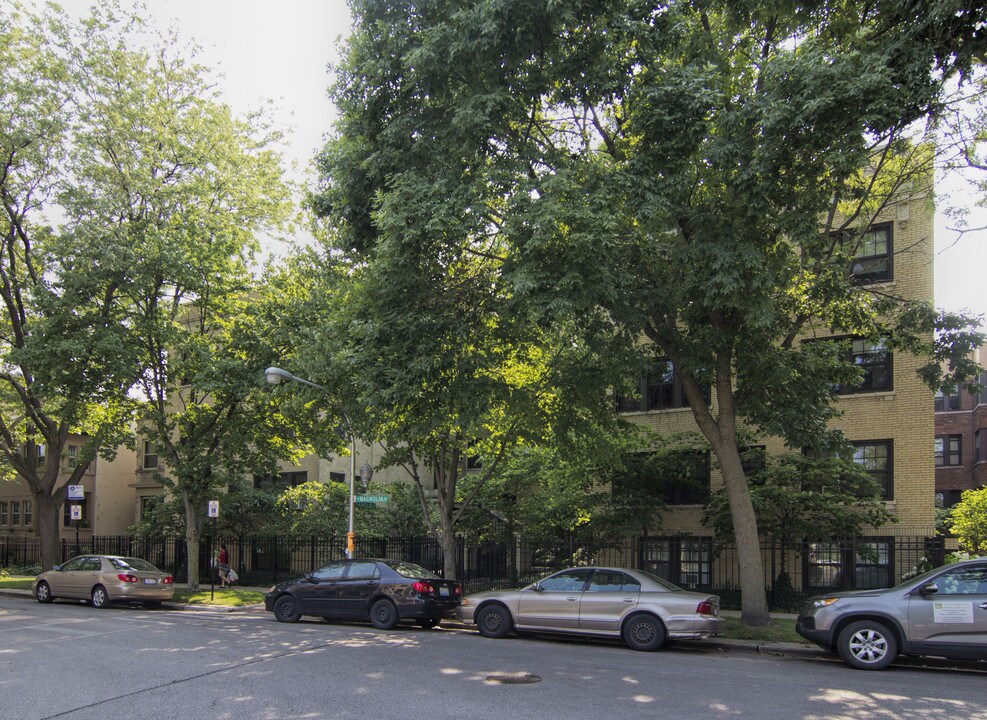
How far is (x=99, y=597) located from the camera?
20.1 m

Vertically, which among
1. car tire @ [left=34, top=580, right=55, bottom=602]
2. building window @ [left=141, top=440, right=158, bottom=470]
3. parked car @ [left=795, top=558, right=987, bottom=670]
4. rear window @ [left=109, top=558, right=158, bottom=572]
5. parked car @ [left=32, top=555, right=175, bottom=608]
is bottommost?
car tire @ [left=34, top=580, right=55, bottom=602]

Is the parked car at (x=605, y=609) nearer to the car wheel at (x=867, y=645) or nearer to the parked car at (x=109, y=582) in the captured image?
the car wheel at (x=867, y=645)

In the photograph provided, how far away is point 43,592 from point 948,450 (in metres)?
41.4

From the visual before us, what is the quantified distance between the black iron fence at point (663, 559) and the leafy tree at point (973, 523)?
138 inches

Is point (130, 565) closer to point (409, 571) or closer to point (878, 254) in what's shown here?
point (409, 571)

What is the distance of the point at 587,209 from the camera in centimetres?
1144

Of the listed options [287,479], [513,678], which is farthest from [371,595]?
[287,479]

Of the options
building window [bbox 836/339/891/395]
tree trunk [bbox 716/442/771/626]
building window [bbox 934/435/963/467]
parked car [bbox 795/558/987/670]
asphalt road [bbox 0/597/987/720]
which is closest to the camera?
asphalt road [bbox 0/597/987/720]

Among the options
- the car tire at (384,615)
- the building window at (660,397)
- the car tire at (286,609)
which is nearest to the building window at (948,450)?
the building window at (660,397)

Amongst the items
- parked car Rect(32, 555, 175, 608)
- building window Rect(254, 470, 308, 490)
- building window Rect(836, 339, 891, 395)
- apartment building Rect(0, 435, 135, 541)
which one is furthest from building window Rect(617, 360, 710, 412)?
apartment building Rect(0, 435, 135, 541)

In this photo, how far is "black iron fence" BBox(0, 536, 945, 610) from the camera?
65.1 feet

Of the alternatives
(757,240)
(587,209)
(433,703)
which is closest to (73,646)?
(433,703)

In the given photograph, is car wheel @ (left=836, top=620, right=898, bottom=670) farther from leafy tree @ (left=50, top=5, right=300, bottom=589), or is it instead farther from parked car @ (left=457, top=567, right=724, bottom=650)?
leafy tree @ (left=50, top=5, right=300, bottom=589)

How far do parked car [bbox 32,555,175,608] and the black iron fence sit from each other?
223 centimetres
